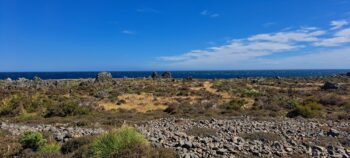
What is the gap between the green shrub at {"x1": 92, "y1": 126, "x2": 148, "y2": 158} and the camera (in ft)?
30.4

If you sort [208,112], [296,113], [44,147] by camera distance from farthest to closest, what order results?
[208,112]
[296,113]
[44,147]

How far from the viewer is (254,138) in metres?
13.8

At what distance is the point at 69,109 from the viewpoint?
23.4 m

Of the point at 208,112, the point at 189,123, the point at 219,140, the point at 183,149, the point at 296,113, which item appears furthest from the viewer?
the point at 208,112

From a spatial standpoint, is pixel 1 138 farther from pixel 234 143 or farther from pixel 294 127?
pixel 294 127

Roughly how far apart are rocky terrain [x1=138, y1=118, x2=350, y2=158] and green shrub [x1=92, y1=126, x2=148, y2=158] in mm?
1204

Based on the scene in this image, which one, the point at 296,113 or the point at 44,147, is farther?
the point at 296,113

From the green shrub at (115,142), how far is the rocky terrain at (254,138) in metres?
1.20

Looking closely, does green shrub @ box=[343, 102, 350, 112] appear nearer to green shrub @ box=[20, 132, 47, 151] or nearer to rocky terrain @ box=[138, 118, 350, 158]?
rocky terrain @ box=[138, 118, 350, 158]

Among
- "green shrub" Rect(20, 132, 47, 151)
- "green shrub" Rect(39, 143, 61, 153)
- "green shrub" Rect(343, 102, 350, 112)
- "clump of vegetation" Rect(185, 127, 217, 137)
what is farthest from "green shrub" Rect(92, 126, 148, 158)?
"green shrub" Rect(343, 102, 350, 112)

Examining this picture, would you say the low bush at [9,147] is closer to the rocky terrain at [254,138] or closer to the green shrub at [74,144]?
the green shrub at [74,144]

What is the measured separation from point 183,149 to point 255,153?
218 cm

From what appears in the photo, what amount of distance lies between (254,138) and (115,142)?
642 centimetres

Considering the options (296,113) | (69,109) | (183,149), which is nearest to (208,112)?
(296,113)
